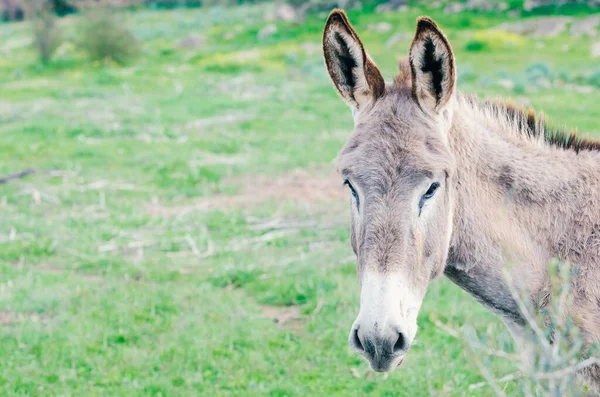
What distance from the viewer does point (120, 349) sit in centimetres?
588

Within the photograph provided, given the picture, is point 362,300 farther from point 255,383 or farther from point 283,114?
point 283,114

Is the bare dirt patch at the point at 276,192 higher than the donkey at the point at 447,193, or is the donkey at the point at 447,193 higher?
the donkey at the point at 447,193

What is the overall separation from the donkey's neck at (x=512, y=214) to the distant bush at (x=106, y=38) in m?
22.9

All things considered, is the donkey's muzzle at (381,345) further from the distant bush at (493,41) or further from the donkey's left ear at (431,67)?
the distant bush at (493,41)

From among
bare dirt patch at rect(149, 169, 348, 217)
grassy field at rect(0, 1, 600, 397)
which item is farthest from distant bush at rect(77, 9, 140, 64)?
bare dirt patch at rect(149, 169, 348, 217)

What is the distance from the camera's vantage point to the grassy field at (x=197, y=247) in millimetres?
5520

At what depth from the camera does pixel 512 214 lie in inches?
138

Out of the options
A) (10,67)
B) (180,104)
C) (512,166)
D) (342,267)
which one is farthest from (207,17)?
(512,166)

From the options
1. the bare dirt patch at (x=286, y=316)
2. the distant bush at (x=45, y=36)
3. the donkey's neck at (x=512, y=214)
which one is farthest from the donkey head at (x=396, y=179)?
the distant bush at (x=45, y=36)

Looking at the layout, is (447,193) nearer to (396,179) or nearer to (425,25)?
(396,179)

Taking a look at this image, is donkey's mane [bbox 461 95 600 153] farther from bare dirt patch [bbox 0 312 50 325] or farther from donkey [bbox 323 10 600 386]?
bare dirt patch [bbox 0 312 50 325]

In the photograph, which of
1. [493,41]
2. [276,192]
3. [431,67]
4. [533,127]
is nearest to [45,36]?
[493,41]

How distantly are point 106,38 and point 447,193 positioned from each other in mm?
23308

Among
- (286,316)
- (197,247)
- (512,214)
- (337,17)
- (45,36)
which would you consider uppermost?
(337,17)
